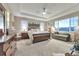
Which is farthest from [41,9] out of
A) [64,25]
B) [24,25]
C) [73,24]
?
[73,24]

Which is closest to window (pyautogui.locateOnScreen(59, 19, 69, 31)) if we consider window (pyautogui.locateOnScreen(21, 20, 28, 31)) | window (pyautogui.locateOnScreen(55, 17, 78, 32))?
window (pyautogui.locateOnScreen(55, 17, 78, 32))

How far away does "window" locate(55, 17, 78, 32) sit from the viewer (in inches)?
100

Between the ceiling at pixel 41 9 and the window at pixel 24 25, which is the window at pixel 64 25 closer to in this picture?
the ceiling at pixel 41 9

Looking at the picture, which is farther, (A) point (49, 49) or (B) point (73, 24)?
(A) point (49, 49)

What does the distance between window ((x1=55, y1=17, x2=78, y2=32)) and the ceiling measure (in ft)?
0.73

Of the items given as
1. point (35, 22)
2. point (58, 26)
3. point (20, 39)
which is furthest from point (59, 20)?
point (20, 39)

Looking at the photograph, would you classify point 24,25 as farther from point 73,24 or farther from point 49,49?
point 73,24

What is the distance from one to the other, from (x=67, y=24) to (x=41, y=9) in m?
0.85

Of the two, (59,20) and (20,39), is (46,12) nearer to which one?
(59,20)

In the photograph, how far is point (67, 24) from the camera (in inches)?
103

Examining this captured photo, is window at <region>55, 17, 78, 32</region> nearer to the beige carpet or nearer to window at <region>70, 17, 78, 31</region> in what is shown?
window at <region>70, 17, 78, 31</region>

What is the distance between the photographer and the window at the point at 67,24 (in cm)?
254

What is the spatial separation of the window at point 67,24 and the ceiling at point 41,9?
0.22 meters

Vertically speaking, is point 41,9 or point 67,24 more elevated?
point 41,9
